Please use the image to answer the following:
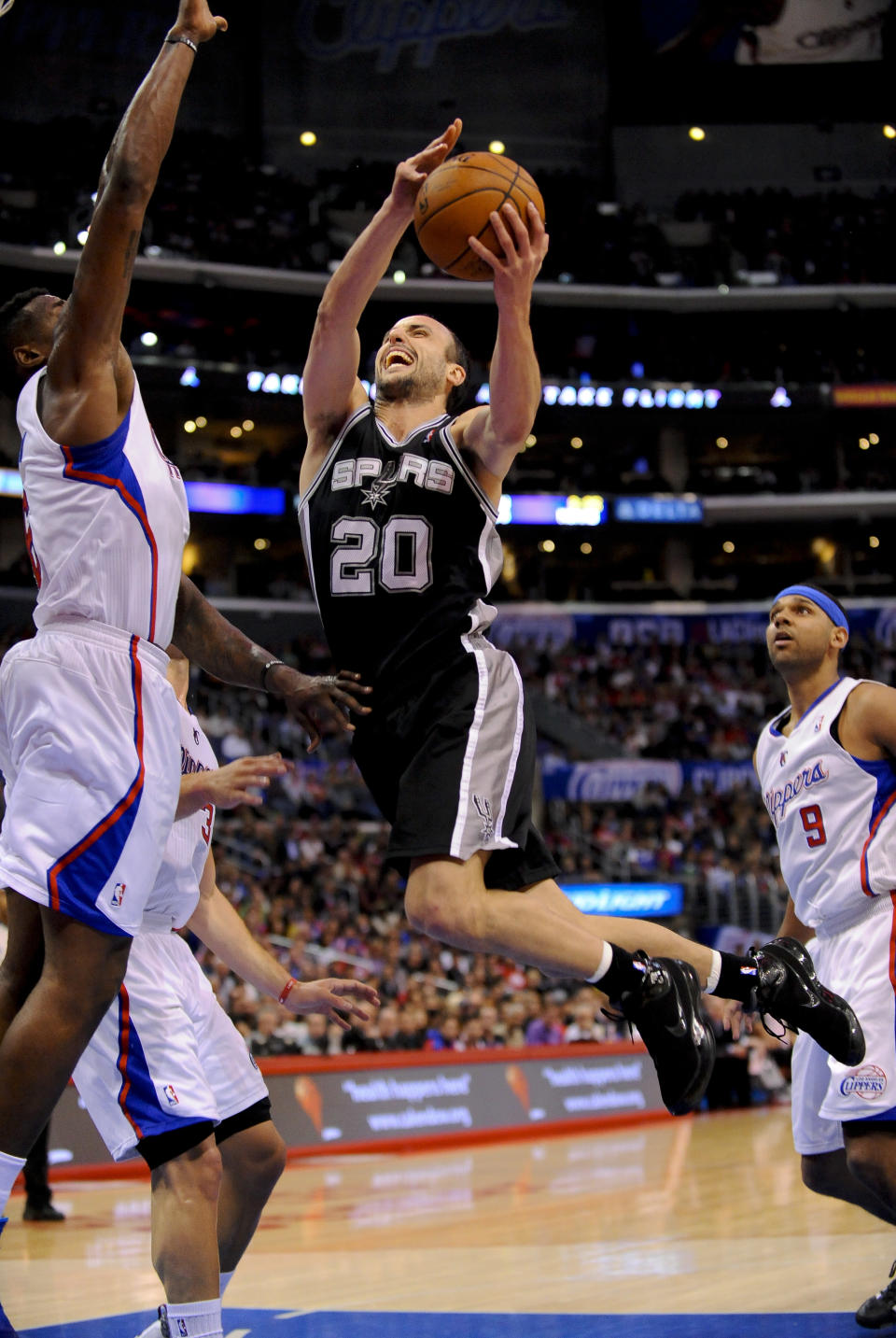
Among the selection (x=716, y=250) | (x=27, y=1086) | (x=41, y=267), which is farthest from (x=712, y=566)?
(x=27, y=1086)

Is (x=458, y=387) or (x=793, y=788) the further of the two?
(x=793, y=788)

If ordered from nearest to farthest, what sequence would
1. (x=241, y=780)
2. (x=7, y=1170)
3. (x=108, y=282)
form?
(x=7, y=1170), (x=108, y=282), (x=241, y=780)

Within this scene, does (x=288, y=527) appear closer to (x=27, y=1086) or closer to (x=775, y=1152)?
(x=775, y=1152)

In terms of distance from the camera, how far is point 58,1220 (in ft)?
29.3

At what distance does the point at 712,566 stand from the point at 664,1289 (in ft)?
103

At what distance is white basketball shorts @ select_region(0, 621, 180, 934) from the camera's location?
3.31 m

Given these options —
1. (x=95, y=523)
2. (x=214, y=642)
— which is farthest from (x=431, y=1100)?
(x=95, y=523)

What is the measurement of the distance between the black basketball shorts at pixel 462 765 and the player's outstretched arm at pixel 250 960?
682mm

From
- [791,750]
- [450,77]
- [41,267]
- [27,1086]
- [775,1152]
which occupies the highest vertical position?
[450,77]

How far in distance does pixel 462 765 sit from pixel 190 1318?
178cm

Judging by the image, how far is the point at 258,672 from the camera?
4.16 metres

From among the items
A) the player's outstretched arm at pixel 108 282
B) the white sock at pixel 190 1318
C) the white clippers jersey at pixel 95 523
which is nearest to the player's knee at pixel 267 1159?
the white sock at pixel 190 1318

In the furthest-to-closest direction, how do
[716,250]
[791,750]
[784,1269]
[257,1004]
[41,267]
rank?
1. [716,250]
2. [41,267]
3. [257,1004]
4. [784,1269]
5. [791,750]

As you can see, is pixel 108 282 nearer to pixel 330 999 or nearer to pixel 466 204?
pixel 466 204
